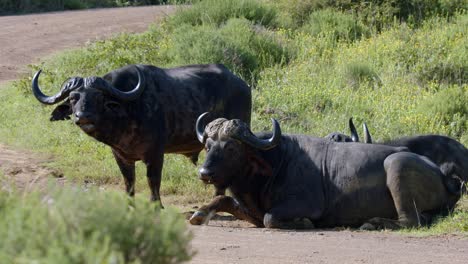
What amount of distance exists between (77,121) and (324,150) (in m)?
2.69

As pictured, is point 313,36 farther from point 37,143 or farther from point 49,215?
point 49,215

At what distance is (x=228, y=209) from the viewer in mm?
11078

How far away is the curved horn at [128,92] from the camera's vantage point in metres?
11.3

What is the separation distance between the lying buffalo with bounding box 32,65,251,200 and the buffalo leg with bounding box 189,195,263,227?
40.5 inches

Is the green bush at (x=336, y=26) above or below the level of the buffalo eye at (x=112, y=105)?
below

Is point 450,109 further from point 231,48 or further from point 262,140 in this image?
point 262,140

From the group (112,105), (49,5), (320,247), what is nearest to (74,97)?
(112,105)

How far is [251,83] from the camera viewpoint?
17.8 metres

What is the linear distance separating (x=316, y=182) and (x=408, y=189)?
0.98 meters

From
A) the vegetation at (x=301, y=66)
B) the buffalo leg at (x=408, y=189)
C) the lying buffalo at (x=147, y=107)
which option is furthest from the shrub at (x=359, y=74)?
the buffalo leg at (x=408, y=189)

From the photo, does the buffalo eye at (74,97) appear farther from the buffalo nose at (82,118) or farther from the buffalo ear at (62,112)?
the buffalo ear at (62,112)

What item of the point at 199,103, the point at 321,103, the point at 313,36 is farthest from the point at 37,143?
the point at 313,36

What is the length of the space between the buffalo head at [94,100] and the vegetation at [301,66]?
1.85 metres

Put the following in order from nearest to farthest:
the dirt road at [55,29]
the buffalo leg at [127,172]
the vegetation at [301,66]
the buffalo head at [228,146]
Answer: the buffalo head at [228,146]
the buffalo leg at [127,172]
the vegetation at [301,66]
the dirt road at [55,29]
